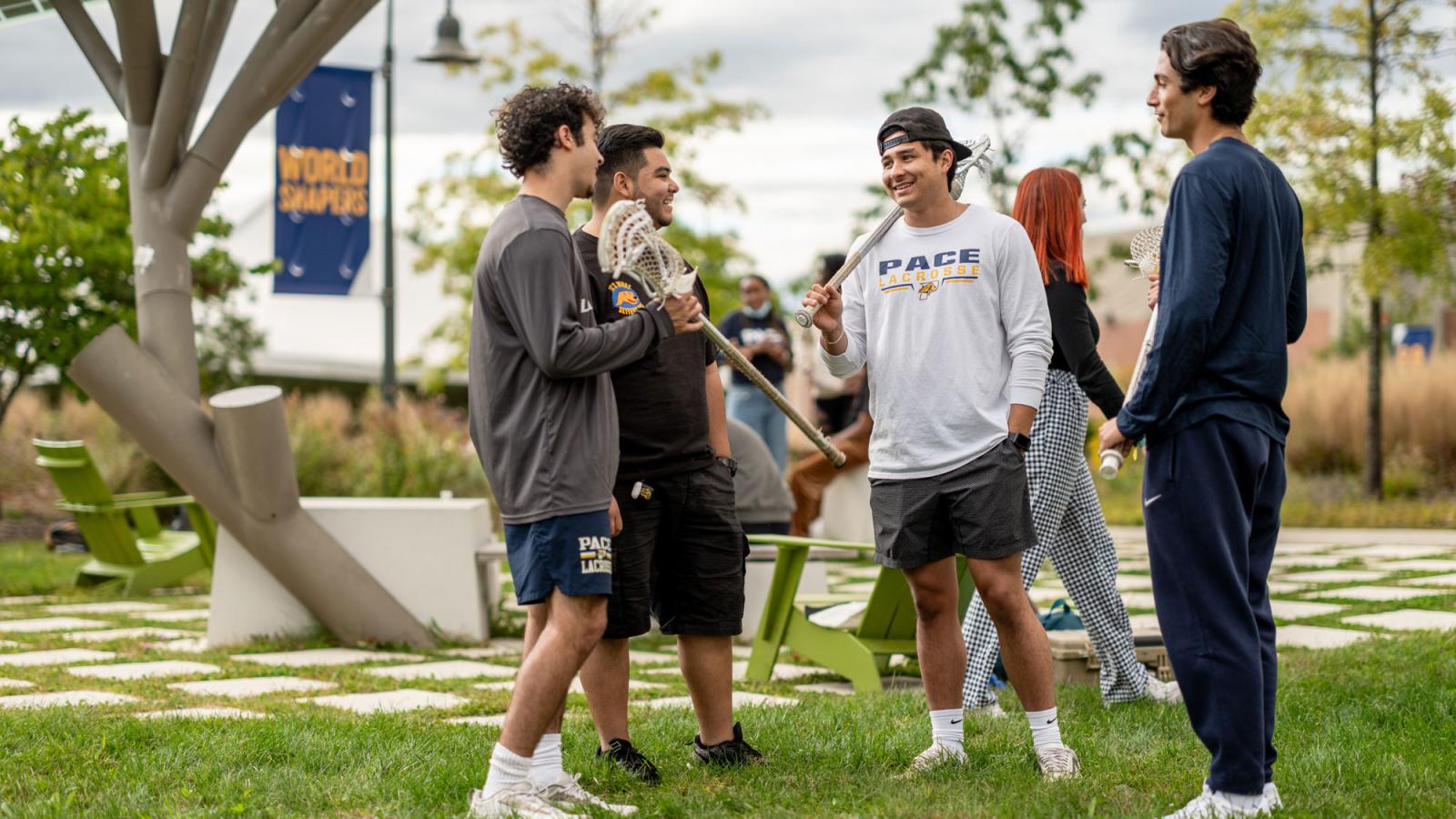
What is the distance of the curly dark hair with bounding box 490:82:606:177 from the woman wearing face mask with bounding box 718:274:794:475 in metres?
7.57

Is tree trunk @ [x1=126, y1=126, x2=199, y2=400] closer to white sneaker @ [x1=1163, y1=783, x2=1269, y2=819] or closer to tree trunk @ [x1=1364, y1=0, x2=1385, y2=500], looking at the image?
white sneaker @ [x1=1163, y1=783, x2=1269, y2=819]

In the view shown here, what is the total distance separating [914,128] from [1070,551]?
1824mm

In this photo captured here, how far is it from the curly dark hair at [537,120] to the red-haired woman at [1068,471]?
6.09ft

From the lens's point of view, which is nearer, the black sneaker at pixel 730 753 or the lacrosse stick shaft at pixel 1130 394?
the lacrosse stick shaft at pixel 1130 394

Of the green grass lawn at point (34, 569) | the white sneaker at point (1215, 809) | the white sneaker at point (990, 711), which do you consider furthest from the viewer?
the green grass lawn at point (34, 569)

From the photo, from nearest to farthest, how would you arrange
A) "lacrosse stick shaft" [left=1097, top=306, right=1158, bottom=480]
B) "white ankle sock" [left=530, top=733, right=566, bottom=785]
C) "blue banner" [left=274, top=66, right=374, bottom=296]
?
"lacrosse stick shaft" [left=1097, top=306, right=1158, bottom=480] < "white ankle sock" [left=530, top=733, right=566, bottom=785] < "blue banner" [left=274, top=66, right=374, bottom=296]

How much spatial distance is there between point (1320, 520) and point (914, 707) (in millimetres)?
9444

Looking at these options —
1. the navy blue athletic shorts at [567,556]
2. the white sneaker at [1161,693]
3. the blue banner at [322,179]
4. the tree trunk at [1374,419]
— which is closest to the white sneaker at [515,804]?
the navy blue athletic shorts at [567,556]

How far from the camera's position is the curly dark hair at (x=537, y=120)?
362 cm

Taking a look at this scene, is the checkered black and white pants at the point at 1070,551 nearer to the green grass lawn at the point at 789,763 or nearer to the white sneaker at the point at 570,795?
the green grass lawn at the point at 789,763

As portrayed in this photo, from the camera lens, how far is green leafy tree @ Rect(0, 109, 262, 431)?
1028cm

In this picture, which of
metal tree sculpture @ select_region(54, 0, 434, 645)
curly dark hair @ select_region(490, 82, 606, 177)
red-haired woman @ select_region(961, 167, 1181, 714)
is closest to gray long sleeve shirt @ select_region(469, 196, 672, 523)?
curly dark hair @ select_region(490, 82, 606, 177)

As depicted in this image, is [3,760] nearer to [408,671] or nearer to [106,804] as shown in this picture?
[106,804]

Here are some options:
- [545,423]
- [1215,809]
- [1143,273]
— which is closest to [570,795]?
[545,423]
